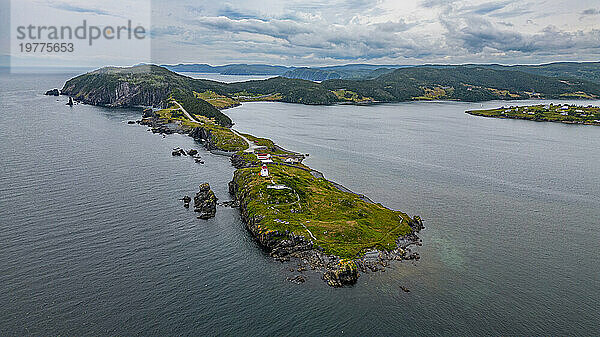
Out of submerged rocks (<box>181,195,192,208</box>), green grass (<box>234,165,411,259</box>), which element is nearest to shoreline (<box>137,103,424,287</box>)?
green grass (<box>234,165,411,259</box>)

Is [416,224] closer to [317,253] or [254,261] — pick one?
[317,253]

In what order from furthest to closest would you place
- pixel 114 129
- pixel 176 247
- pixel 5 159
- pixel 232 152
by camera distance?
1. pixel 114 129
2. pixel 232 152
3. pixel 5 159
4. pixel 176 247

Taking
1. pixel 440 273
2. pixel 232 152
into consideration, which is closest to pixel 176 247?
pixel 440 273

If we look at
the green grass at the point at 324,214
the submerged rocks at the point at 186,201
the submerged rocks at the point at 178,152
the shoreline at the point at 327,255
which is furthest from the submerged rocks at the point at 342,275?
the submerged rocks at the point at 178,152

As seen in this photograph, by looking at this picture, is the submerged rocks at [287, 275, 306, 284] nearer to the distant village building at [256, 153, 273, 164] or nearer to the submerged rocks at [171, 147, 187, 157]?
the distant village building at [256, 153, 273, 164]

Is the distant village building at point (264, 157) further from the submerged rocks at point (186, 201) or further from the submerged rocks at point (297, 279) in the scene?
the submerged rocks at point (297, 279)

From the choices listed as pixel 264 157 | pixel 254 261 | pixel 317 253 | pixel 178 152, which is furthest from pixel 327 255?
pixel 178 152

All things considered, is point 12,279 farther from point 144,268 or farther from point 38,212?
point 38,212
